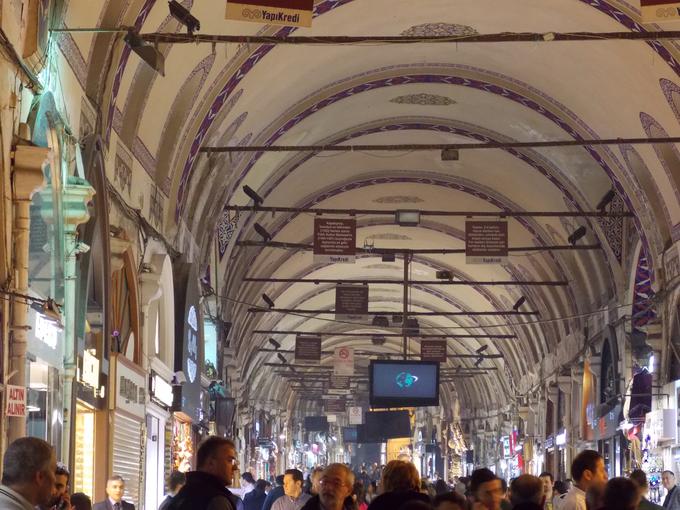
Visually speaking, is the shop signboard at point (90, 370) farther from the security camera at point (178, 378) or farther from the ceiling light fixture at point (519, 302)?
the ceiling light fixture at point (519, 302)

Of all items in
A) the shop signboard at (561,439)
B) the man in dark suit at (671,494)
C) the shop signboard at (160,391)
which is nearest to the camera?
the man in dark suit at (671,494)

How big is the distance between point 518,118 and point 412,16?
5019 millimetres

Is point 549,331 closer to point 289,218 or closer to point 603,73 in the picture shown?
point 289,218

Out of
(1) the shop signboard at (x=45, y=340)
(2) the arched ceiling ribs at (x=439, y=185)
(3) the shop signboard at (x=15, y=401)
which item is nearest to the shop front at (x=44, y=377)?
(1) the shop signboard at (x=45, y=340)

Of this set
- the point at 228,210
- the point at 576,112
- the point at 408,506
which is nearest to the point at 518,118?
the point at 576,112

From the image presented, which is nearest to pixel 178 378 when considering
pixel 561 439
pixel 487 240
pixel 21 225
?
pixel 487 240

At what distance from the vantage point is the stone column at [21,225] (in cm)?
1120

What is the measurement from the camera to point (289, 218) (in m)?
30.0

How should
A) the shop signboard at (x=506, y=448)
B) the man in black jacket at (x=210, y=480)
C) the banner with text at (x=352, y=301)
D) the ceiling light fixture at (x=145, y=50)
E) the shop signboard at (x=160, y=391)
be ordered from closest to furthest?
the man in black jacket at (x=210, y=480) < the ceiling light fixture at (x=145, y=50) < the shop signboard at (x=160, y=391) < the banner with text at (x=352, y=301) < the shop signboard at (x=506, y=448)

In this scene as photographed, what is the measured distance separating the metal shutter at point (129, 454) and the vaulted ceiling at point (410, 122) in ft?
10.7

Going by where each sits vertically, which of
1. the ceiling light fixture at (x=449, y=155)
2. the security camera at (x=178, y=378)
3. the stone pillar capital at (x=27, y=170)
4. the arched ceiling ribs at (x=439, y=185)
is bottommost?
the security camera at (x=178, y=378)

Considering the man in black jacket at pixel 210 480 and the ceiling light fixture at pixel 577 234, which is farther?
the ceiling light fixture at pixel 577 234

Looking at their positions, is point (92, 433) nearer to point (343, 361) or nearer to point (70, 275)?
point (70, 275)

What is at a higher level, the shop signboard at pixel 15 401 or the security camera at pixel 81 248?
the security camera at pixel 81 248
